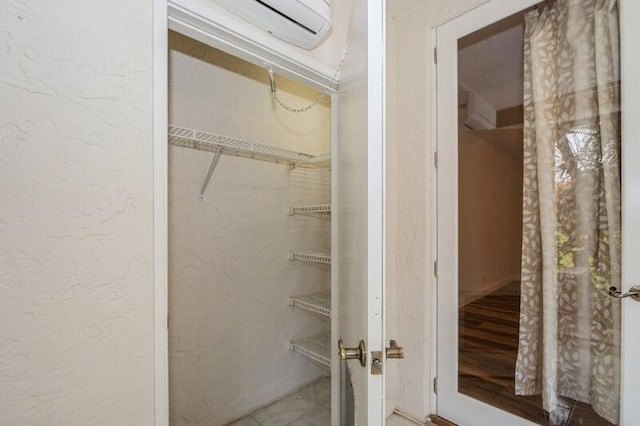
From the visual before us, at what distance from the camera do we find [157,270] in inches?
33.3

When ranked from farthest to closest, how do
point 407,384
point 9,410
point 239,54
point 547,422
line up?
point 407,384 → point 547,422 → point 239,54 → point 9,410

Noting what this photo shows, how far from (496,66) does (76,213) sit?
1.84 meters

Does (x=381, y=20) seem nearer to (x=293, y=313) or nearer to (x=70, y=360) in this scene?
(x=70, y=360)

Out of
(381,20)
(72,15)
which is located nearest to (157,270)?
(72,15)

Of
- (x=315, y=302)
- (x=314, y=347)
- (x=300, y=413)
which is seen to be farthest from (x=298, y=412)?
(x=315, y=302)

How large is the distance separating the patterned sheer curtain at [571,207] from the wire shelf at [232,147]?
3.87ft

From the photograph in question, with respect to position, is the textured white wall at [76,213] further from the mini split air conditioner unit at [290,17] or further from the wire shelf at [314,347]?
the wire shelf at [314,347]

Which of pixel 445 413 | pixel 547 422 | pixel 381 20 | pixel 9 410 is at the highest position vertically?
pixel 381 20

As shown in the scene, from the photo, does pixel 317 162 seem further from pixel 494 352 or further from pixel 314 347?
pixel 494 352

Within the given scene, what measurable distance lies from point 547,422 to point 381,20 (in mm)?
1780

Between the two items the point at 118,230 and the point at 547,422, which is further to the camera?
the point at 547,422

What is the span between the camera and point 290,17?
1.20 meters

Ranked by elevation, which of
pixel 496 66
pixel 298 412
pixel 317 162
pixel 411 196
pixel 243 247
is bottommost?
pixel 298 412

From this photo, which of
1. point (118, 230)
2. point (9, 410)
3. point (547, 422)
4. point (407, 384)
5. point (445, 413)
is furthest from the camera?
point (407, 384)
